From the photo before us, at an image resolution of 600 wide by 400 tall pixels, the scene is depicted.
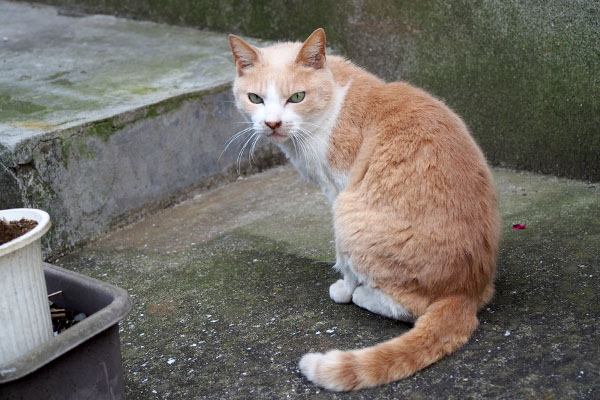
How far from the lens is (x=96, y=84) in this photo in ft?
13.7

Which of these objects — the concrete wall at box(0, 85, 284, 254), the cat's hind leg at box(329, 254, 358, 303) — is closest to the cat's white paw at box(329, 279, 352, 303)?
the cat's hind leg at box(329, 254, 358, 303)

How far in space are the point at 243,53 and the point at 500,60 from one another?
1790mm

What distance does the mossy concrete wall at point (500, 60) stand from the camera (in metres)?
3.63

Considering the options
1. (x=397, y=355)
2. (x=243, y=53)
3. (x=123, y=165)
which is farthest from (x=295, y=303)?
(x=123, y=165)

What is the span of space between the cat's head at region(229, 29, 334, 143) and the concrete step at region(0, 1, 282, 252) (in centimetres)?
119

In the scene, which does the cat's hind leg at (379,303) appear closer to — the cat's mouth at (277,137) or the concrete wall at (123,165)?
the cat's mouth at (277,137)

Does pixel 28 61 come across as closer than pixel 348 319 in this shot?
No

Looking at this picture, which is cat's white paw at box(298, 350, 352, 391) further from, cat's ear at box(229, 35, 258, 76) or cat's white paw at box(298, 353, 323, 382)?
cat's ear at box(229, 35, 258, 76)

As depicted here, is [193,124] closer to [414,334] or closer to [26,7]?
[414,334]

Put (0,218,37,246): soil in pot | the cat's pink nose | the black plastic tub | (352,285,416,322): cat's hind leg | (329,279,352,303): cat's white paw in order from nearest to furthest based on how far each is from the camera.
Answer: the black plastic tub → (0,218,37,246): soil in pot → (352,285,416,322): cat's hind leg → the cat's pink nose → (329,279,352,303): cat's white paw

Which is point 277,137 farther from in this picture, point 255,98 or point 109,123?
point 109,123

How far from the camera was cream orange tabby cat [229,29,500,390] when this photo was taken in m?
2.25

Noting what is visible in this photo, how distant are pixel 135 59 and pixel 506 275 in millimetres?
2991

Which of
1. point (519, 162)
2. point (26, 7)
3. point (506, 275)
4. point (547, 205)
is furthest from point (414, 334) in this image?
point (26, 7)
